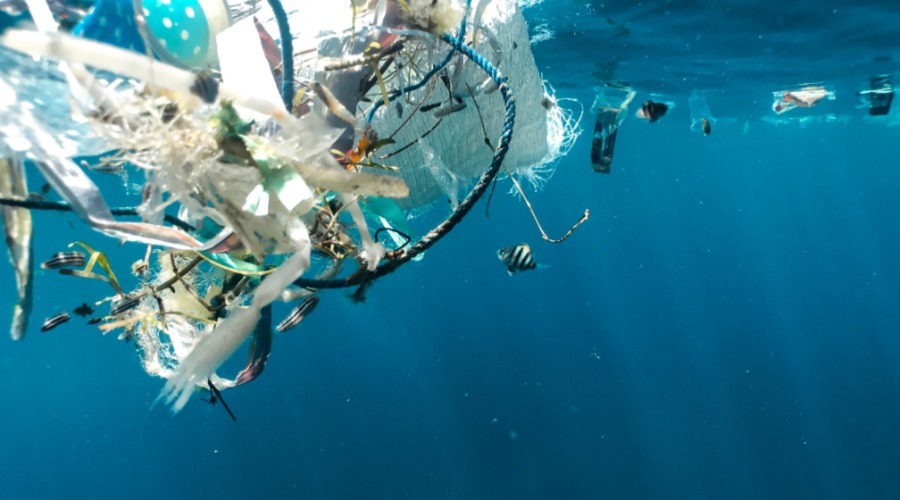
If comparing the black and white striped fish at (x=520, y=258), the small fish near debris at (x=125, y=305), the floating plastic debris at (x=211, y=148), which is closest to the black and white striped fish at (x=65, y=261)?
the floating plastic debris at (x=211, y=148)

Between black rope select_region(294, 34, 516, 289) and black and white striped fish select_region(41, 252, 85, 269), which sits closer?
black rope select_region(294, 34, 516, 289)

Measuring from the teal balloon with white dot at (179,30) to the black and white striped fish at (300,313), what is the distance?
952mm

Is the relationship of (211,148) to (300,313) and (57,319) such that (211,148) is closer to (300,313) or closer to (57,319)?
(300,313)

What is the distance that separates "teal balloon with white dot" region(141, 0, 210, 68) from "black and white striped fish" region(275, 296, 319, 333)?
3.12ft

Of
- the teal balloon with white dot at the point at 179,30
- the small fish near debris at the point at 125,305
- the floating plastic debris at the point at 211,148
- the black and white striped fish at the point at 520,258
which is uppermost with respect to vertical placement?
the teal balloon with white dot at the point at 179,30

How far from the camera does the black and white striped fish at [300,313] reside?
2291 mm

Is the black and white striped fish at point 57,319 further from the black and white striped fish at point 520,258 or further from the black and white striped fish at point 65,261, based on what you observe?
the black and white striped fish at point 520,258

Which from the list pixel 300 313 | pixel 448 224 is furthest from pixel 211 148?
pixel 300 313

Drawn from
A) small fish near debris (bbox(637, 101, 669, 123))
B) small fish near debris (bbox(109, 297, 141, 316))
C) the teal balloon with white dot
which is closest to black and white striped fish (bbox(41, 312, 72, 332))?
small fish near debris (bbox(109, 297, 141, 316))

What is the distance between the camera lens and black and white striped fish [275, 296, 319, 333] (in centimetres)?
229

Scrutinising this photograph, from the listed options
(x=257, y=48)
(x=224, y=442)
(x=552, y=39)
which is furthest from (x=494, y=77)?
(x=224, y=442)

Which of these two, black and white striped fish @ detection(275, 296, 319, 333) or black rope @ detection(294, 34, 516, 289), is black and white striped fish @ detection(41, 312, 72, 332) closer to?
black and white striped fish @ detection(275, 296, 319, 333)

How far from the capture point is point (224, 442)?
41.1 metres

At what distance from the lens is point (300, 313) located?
2.33 metres
